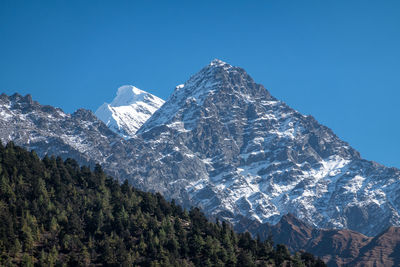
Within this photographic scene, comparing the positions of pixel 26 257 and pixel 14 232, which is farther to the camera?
pixel 14 232

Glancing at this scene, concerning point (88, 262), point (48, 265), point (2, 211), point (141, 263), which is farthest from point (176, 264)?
point (2, 211)

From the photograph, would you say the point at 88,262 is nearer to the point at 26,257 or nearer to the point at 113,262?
the point at 113,262

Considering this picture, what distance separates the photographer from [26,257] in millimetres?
177375

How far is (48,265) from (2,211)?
2811cm

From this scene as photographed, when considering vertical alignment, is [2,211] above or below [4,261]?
above

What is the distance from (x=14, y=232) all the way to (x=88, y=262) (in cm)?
2237

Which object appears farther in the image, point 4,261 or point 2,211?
point 2,211

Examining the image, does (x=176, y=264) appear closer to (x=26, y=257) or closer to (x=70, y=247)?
(x=70, y=247)

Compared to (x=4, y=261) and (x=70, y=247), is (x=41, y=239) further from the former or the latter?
(x=4, y=261)

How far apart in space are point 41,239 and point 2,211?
47.0ft

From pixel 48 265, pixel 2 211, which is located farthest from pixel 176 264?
pixel 2 211

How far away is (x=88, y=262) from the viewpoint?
7589 inches

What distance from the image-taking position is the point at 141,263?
648 feet

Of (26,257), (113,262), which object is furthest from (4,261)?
(113,262)
